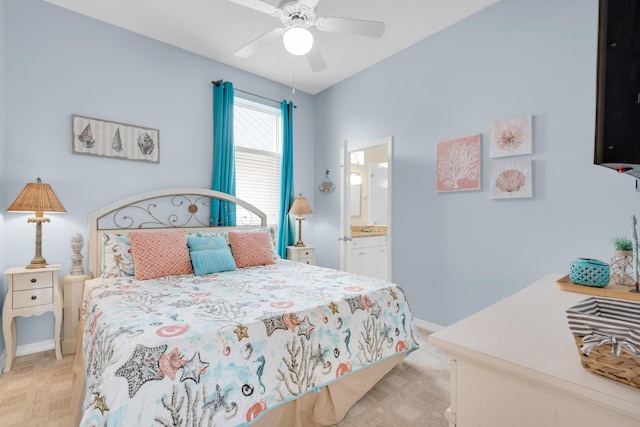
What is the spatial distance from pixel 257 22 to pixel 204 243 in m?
2.25

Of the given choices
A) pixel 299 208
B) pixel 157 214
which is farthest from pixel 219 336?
pixel 299 208

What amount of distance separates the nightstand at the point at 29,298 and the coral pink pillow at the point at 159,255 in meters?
0.67

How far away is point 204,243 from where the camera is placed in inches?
113

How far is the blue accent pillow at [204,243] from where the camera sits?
9.33 ft

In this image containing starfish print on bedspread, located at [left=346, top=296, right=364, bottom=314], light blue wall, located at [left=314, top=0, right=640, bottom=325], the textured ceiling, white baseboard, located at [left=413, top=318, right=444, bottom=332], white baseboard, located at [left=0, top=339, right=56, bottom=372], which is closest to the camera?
starfish print on bedspread, located at [left=346, top=296, right=364, bottom=314]

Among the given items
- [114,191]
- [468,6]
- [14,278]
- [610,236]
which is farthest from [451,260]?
[14,278]

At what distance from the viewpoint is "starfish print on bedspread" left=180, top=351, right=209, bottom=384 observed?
1.24 m

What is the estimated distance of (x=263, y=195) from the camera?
4.23 meters

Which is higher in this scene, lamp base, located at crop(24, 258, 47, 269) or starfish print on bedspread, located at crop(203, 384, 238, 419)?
lamp base, located at crop(24, 258, 47, 269)

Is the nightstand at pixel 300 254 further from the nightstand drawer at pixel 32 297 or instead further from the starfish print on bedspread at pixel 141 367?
the starfish print on bedspread at pixel 141 367

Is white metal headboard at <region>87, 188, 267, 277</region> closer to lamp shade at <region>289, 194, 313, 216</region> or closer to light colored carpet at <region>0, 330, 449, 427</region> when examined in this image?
lamp shade at <region>289, 194, 313, 216</region>

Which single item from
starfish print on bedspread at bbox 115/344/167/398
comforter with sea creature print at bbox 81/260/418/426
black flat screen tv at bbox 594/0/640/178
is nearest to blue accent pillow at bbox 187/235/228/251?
comforter with sea creature print at bbox 81/260/418/426

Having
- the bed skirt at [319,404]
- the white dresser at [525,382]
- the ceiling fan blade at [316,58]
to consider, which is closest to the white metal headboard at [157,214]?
the bed skirt at [319,404]

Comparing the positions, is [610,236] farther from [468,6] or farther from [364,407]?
[468,6]
